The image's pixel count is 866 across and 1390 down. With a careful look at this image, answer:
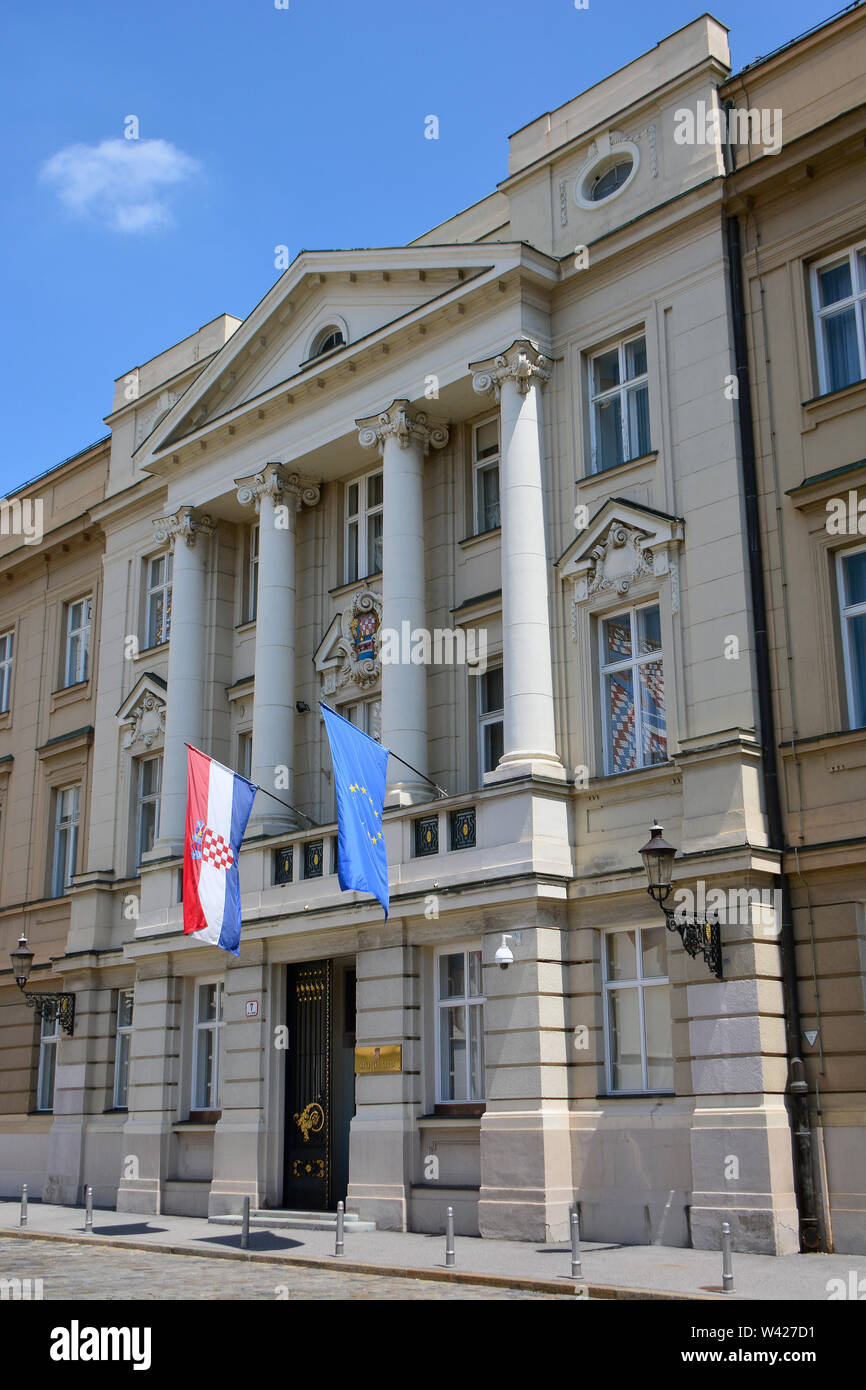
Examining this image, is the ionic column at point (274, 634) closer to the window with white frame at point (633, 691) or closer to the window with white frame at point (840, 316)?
the window with white frame at point (633, 691)

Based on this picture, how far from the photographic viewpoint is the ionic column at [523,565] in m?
21.2

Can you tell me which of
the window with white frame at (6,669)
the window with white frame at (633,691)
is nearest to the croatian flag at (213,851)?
the window with white frame at (633,691)

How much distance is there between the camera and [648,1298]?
13.5m

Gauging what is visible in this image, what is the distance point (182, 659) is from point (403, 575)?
20.9 ft

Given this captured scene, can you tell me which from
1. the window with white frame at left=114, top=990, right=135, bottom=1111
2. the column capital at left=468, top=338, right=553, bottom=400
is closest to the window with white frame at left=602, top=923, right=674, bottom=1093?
the column capital at left=468, top=338, right=553, bottom=400

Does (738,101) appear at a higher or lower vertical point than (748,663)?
higher

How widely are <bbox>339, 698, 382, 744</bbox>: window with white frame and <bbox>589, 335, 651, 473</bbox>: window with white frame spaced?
19.7ft

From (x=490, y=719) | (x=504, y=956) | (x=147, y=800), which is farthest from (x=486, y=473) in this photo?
(x=147, y=800)

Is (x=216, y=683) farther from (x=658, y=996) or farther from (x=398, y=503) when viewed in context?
(x=658, y=996)

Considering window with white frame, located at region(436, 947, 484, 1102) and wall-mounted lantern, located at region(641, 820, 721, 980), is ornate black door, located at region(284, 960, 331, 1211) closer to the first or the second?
window with white frame, located at region(436, 947, 484, 1102)

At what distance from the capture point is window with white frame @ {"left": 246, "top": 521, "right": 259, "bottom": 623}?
28.9m

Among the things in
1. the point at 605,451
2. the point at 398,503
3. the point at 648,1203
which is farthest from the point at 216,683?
the point at 648,1203

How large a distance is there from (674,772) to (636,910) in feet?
6.54

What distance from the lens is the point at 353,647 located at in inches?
1016
